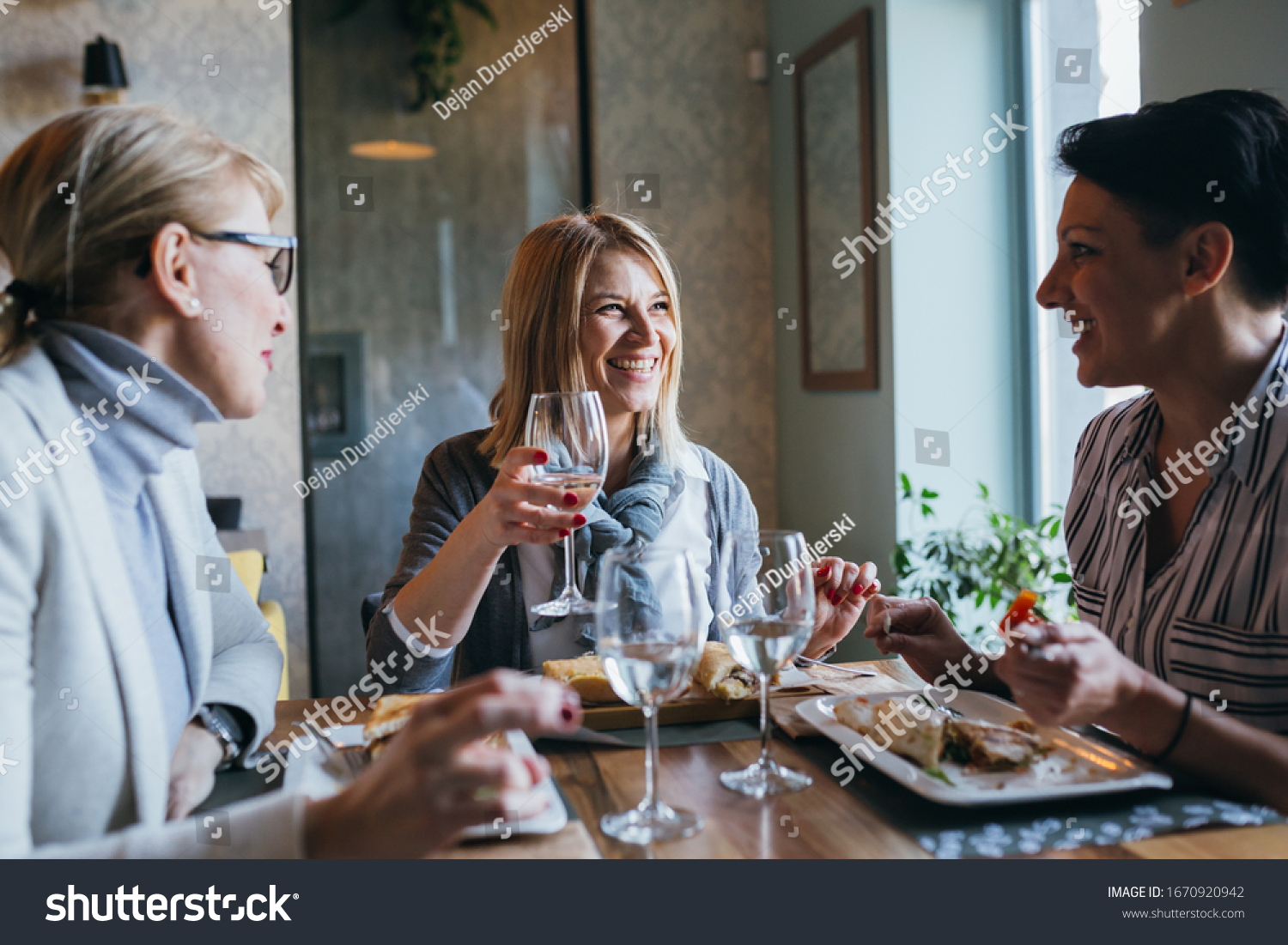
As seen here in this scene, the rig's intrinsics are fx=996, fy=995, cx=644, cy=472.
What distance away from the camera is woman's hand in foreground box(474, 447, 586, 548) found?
129 cm

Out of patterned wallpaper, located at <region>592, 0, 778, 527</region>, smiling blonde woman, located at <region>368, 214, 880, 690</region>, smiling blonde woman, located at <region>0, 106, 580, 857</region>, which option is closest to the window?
patterned wallpaper, located at <region>592, 0, 778, 527</region>

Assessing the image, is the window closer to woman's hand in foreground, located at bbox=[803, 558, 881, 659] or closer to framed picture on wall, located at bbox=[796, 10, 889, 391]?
framed picture on wall, located at bbox=[796, 10, 889, 391]

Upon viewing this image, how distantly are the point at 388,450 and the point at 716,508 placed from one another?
2.16m

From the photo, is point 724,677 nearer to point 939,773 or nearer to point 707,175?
point 939,773

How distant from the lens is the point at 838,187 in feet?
10.9

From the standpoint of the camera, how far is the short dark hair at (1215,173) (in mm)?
1231

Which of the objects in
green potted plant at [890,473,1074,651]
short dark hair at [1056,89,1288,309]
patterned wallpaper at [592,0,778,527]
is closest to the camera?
short dark hair at [1056,89,1288,309]

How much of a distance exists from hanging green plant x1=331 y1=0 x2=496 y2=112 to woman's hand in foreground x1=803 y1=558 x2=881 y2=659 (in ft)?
10.0

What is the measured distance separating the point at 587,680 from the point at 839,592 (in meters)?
0.36

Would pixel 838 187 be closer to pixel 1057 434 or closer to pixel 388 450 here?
pixel 1057 434

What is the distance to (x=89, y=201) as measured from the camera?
0.94 meters

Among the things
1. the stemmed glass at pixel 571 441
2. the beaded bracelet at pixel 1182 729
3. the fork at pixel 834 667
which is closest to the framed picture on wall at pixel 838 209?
the fork at pixel 834 667

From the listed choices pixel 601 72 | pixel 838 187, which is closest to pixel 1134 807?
pixel 838 187

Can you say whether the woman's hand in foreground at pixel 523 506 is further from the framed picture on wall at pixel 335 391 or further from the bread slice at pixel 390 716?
the framed picture on wall at pixel 335 391
